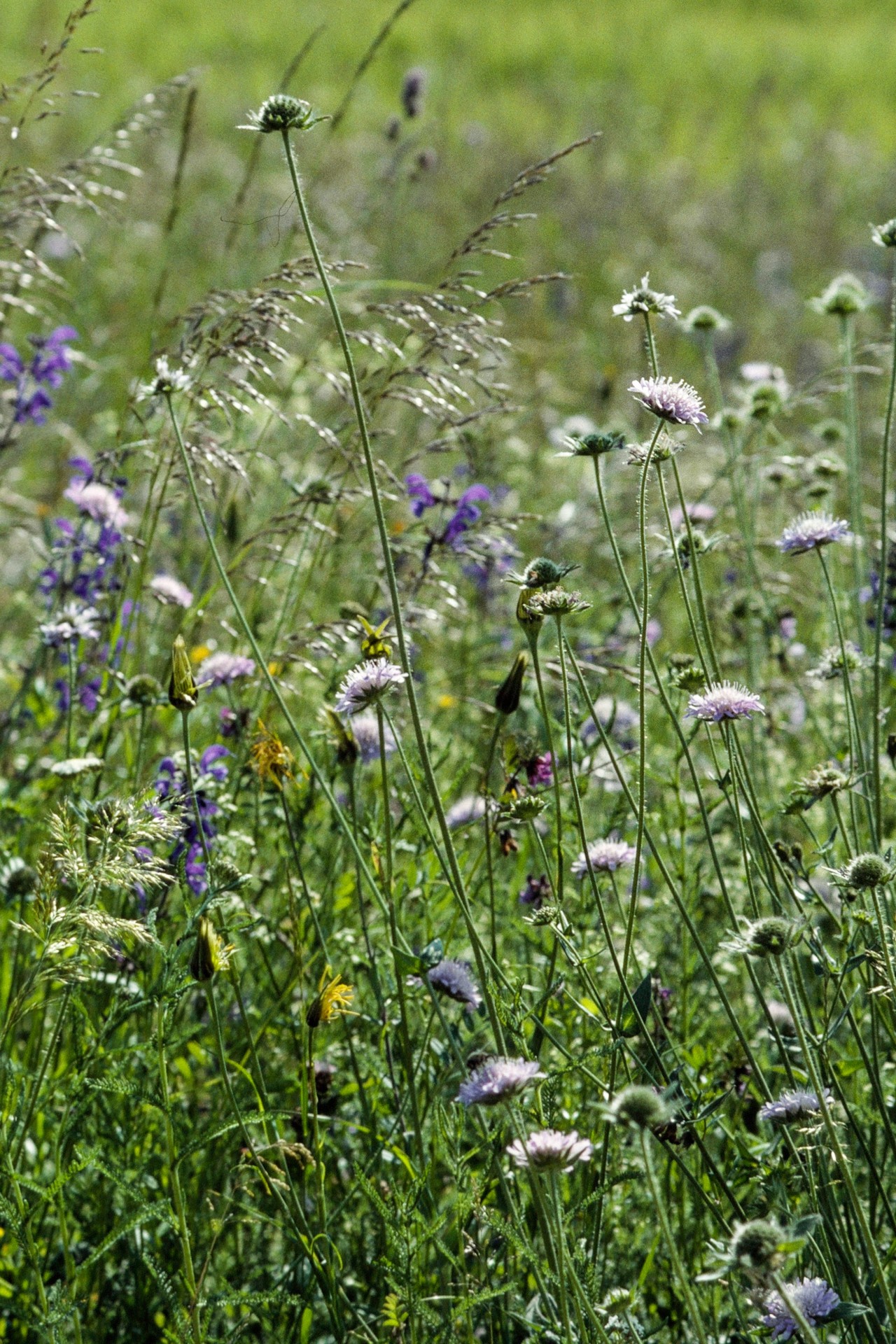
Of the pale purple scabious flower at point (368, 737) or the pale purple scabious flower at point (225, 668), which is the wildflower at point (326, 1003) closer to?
the pale purple scabious flower at point (368, 737)

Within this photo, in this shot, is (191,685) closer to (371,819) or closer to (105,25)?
(371,819)

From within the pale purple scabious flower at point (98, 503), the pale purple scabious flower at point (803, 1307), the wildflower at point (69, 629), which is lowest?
the pale purple scabious flower at point (803, 1307)

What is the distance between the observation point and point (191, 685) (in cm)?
127

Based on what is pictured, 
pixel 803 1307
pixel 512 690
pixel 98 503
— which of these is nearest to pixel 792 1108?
pixel 803 1307

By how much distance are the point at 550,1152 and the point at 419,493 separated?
1487 millimetres

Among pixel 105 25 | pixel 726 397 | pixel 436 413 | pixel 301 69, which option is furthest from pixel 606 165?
pixel 436 413

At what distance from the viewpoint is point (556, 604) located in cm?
115

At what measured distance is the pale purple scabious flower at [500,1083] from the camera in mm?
968

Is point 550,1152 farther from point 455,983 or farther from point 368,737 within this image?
point 368,737

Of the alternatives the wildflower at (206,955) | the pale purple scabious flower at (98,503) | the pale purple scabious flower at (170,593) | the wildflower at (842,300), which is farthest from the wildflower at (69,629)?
the wildflower at (842,300)

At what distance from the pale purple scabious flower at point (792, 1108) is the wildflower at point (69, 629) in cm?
113

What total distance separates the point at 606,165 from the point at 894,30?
8.21m

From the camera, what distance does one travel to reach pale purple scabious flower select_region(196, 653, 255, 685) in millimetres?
1858

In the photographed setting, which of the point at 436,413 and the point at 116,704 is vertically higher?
the point at 436,413
